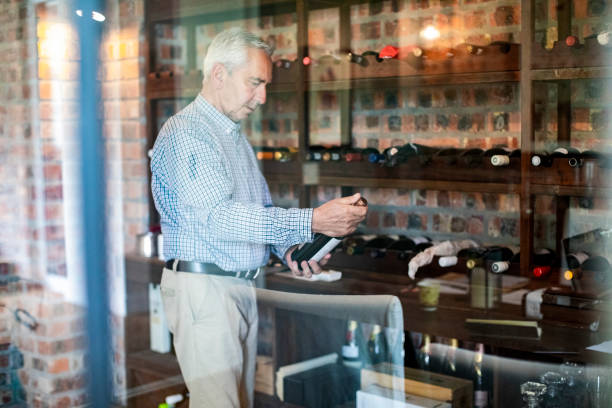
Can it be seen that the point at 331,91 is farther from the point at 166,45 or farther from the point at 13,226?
the point at 13,226

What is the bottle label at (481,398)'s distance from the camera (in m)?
1.61

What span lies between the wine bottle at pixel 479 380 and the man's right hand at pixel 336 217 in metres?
0.49

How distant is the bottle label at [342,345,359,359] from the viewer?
5.59ft

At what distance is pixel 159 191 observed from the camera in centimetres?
146

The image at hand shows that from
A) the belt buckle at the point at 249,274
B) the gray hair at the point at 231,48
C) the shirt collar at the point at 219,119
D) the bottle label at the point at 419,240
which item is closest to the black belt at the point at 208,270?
the belt buckle at the point at 249,274

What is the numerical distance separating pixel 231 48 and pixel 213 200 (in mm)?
295

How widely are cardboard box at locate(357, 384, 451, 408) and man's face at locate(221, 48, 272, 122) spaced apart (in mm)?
640

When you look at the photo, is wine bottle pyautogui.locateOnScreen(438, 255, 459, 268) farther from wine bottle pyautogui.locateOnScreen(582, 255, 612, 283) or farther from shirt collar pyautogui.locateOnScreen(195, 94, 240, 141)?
shirt collar pyautogui.locateOnScreen(195, 94, 240, 141)

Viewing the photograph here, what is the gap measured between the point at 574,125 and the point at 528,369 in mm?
510

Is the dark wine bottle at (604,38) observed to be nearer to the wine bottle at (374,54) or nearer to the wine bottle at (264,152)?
the wine bottle at (374,54)

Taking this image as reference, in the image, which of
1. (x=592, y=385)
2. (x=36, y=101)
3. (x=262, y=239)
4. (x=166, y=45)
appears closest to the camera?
(x=262, y=239)

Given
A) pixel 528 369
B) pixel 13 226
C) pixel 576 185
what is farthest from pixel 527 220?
pixel 13 226

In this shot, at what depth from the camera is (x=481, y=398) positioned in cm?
162

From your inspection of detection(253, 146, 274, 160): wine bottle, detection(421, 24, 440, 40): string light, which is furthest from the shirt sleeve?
detection(421, 24, 440, 40): string light
